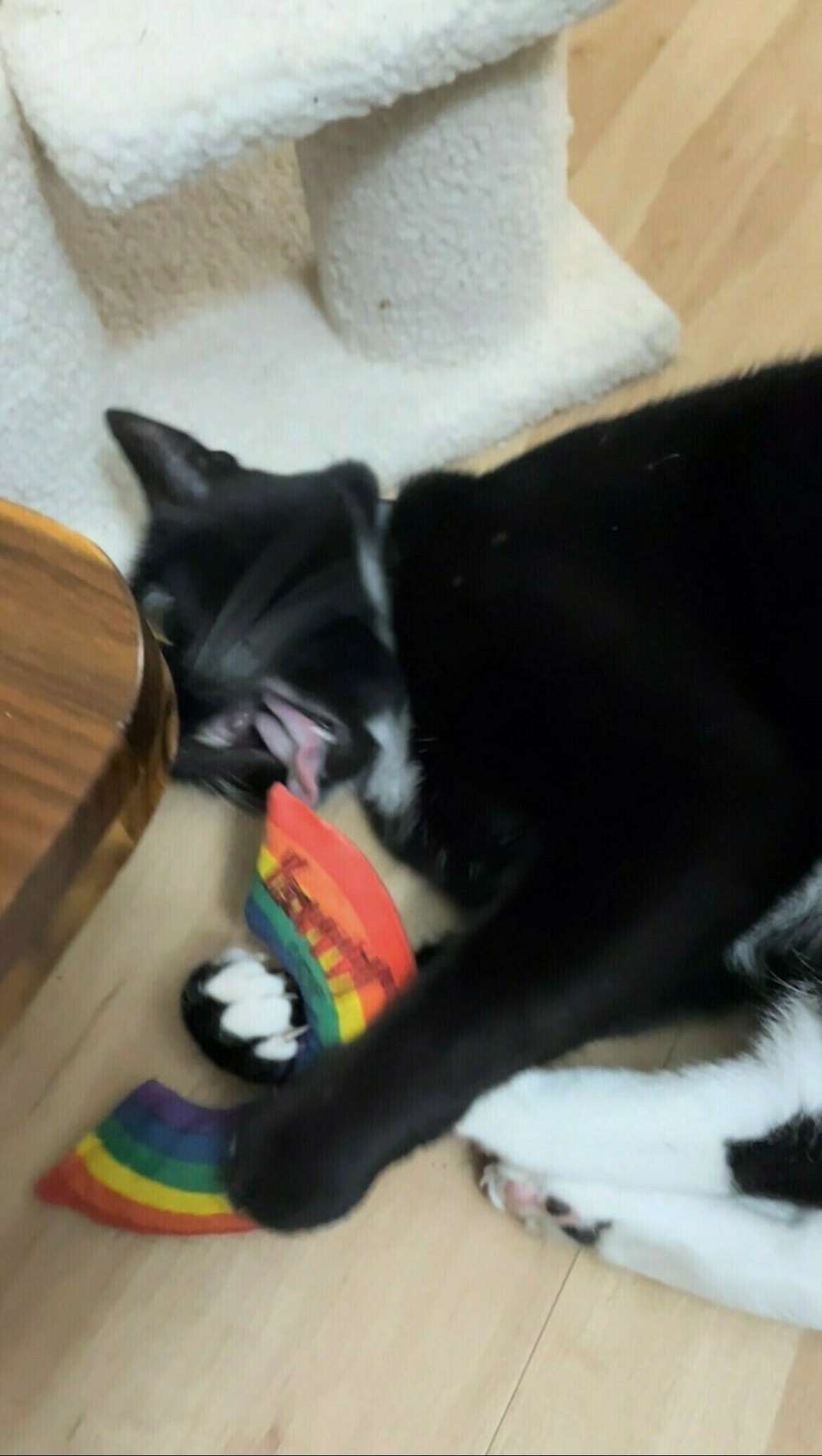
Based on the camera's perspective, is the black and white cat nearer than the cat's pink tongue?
Yes

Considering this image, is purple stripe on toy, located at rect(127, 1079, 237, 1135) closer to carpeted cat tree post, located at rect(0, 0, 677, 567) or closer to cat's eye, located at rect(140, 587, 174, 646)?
cat's eye, located at rect(140, 587, 174, 646)

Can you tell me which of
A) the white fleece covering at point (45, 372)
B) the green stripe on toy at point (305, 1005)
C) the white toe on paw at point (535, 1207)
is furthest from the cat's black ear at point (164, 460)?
the white toe on paw at point (535, 1207)

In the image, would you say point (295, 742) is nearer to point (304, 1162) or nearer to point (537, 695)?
point (537, 695)

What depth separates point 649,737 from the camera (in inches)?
29.1

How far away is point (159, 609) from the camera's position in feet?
2.90

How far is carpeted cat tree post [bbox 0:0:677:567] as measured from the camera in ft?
2.57

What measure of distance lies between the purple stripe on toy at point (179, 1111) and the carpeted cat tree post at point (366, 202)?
0.63 metres

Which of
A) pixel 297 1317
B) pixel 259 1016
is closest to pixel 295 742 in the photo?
pixel 259 1016

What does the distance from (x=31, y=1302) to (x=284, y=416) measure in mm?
843

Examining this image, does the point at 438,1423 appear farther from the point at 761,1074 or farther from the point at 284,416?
the point at 284,416

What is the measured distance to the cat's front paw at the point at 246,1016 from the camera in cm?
83

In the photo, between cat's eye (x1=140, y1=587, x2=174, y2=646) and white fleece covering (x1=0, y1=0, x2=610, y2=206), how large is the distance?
0.30 m

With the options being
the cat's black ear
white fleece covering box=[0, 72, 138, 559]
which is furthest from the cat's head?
white fleece covering box=[0, 72, 138, 559]

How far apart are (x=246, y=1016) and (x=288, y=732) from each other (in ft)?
0.76
